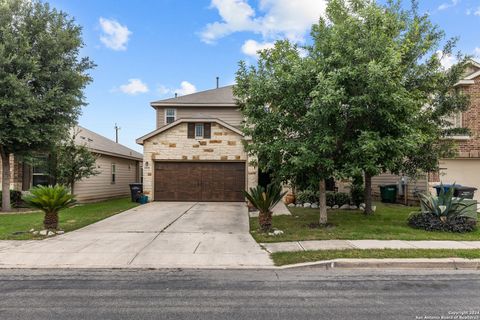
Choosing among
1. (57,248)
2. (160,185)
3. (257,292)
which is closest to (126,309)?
(257,292)

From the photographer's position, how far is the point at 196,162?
704 inches

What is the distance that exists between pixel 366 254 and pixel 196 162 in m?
12.4

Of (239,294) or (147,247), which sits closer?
(239,294)

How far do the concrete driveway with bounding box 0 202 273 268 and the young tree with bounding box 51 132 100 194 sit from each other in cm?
534

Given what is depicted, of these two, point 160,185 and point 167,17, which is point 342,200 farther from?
point 167,17

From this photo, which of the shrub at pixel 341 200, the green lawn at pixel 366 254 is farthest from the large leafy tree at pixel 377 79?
the shrub at pixel 341 200

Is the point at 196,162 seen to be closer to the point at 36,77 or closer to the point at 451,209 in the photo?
the point at 36,77

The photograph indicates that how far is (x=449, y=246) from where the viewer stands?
7.47 m

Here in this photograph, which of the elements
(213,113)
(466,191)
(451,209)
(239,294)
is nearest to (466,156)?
(466,191)

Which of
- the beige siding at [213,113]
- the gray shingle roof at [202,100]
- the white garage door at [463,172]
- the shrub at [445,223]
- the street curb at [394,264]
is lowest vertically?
the street curb at [394,264]

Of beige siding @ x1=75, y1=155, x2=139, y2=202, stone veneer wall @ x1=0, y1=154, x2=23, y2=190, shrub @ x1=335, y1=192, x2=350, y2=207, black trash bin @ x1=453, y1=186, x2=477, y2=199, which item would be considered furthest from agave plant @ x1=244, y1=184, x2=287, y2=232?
stone veneer wall @ x1=0, y1=154, x2=23, y2=190

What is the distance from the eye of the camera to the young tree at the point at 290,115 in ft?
28.4

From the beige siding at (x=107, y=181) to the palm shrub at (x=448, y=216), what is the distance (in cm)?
1544

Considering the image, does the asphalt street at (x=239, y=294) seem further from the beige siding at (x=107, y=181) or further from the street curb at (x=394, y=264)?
the beige siding at (x=107, y=181)
